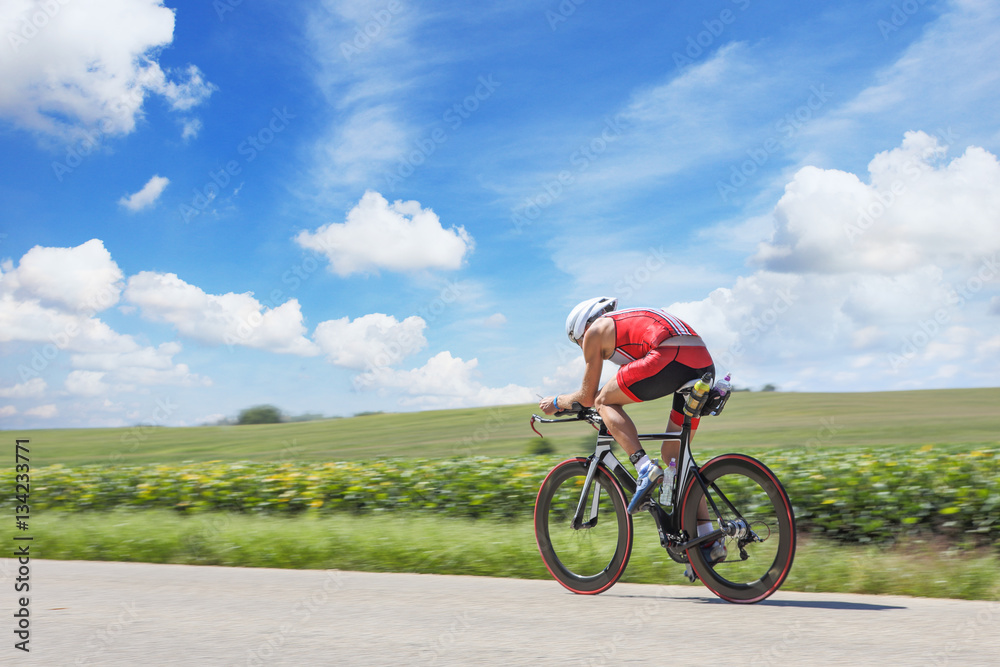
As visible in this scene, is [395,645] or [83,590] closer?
[395,645]

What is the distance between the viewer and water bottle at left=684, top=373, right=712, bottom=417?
179 inches

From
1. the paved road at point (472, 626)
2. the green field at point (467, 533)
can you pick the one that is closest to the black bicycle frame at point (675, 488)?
the paved road at point (472, 626)

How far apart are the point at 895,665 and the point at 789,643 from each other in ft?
1.54

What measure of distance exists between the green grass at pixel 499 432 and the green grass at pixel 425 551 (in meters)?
8.33

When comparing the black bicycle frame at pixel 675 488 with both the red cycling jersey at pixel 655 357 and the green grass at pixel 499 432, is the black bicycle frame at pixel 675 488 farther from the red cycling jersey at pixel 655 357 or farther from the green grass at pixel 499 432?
the green grass at pixel 499 432

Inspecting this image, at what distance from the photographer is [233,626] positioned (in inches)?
163

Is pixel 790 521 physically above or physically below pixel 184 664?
above

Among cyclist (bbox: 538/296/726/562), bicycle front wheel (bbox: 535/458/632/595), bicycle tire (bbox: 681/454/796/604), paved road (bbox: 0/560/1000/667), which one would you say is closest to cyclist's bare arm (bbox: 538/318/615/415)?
cyclist (bbox: 538/296/726/562)

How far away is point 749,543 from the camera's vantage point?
450 centimetres

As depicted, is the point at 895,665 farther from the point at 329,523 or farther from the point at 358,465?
the point at 358,465

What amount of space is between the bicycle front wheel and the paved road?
0.45 feet

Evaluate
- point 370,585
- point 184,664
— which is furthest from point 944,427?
point 184,664

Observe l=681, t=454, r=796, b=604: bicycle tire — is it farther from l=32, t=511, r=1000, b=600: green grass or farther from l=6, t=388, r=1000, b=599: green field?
l=6, t=388, r=1000, b=599: green field

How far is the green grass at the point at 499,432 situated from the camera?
21.1 meters
